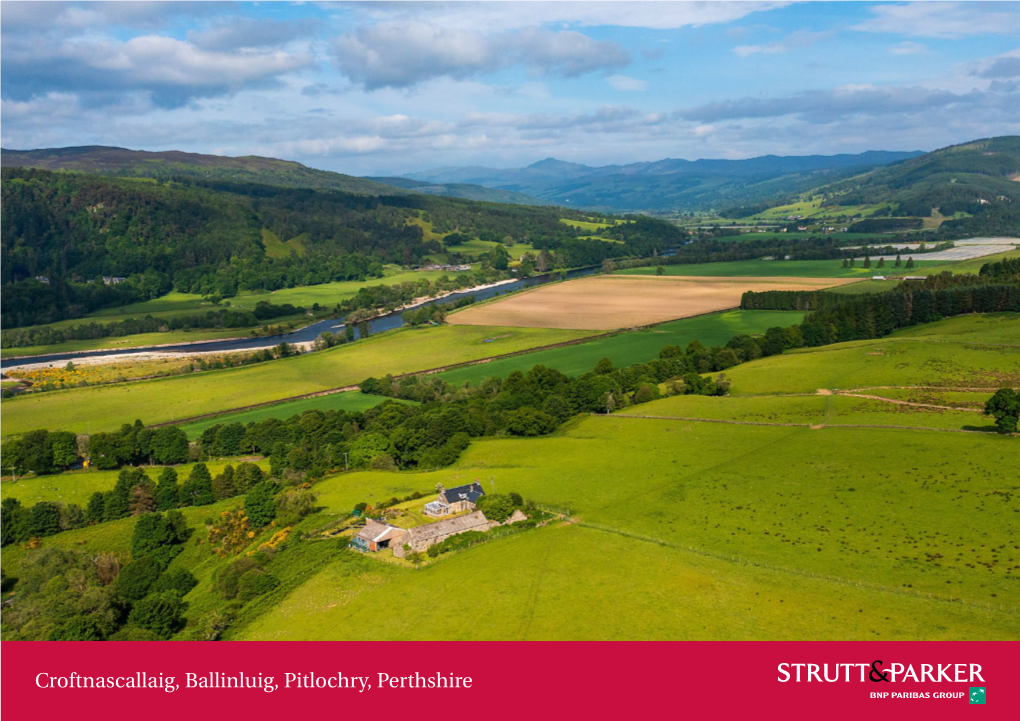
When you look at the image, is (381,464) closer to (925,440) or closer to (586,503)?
(586,503)

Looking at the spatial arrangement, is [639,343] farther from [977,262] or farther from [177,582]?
[977,262]

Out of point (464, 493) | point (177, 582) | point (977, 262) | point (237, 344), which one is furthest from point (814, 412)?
point (977, 262)

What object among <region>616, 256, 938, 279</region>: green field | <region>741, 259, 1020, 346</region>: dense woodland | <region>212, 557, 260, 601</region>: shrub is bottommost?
<region>212, 557, 260, 601</region>: shrub

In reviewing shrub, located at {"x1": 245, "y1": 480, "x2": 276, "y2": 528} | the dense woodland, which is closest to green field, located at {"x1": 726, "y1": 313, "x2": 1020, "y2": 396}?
the dense woodland

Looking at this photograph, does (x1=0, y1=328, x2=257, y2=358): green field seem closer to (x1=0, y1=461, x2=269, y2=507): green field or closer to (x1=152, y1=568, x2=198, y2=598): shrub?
(x1=0, y1=461, x2=269, y2=507): green field

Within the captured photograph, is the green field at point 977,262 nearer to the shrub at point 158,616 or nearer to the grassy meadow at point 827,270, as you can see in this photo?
the grassy meadow at point 827,270

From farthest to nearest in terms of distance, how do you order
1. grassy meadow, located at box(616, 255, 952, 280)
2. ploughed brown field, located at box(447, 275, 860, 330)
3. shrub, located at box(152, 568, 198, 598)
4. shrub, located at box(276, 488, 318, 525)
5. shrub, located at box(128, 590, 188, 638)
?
grassy meadow, located at box(616, 255, 952, 280)
ploughed brown field, located at box(447, 275, 860, 330)
shrub, located at box(276, 488, 318, 525)
shrub, located at box(152, 568, 198, 598)
shrub, located at box(128, 590, 188, 638)
